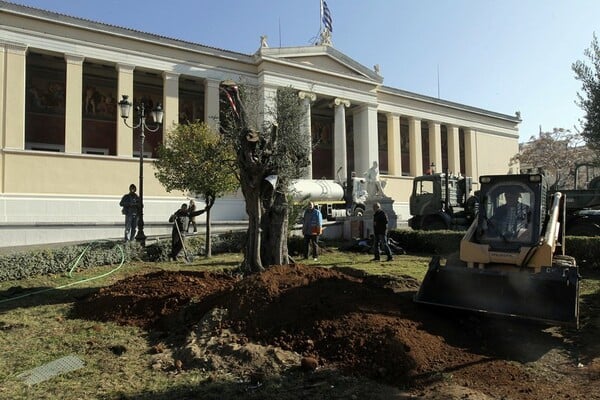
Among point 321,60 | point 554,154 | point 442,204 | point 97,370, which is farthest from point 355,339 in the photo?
point 554,154

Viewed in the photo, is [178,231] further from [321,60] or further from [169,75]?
[321,60]

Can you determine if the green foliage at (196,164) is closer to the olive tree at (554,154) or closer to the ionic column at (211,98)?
the ionic column at (211,98)

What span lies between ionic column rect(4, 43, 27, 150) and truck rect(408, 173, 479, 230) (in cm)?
1975

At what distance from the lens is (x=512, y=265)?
6.56 metres

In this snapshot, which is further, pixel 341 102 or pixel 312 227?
pixel 341 102

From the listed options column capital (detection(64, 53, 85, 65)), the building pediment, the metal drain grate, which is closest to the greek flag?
the building pediment

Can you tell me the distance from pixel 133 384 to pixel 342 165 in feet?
97.4

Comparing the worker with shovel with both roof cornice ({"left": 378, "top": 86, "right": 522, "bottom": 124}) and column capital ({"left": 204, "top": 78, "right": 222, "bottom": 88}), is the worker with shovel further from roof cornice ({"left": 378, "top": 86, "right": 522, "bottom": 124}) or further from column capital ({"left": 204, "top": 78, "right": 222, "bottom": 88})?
roof cornice ({"left": 378, "top": 86, "right": 522, "bottom": 124})

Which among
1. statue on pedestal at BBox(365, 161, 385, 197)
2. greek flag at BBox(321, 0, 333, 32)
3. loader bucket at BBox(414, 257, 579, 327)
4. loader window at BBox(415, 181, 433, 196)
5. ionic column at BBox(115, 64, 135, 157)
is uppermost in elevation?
greek flag at BBox(321, 0, 333, 32)

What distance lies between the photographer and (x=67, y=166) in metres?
23.6

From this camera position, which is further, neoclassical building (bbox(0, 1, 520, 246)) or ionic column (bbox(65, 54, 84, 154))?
ionic column (bbox(65, 54, 84, 154))

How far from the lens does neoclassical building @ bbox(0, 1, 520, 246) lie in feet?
72.9

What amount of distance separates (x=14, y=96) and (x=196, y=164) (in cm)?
1463

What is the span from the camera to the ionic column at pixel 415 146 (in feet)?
129
